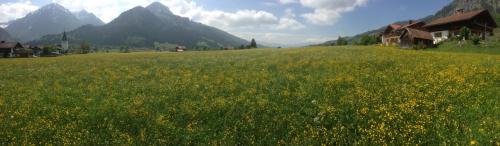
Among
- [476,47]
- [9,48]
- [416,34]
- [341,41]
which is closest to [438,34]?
[416,34]

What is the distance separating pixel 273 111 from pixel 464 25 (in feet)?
285

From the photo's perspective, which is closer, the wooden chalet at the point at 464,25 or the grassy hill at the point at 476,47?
the grassy hill at the point at 476,47

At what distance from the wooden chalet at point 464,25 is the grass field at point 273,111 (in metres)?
74.6

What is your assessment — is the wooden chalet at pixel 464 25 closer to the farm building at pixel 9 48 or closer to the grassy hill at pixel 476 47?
the grassy hill at pixel 476 47

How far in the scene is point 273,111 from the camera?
15156mm

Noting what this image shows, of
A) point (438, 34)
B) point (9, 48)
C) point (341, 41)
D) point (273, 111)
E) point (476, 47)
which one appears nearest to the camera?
point (273, 111)

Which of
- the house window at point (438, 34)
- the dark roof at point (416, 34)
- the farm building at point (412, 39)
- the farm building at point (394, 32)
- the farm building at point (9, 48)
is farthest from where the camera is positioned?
the farm building at point (9, 48)

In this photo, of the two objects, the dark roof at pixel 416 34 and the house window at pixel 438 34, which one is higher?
the house window at pixel 438 34

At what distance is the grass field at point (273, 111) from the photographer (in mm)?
12414

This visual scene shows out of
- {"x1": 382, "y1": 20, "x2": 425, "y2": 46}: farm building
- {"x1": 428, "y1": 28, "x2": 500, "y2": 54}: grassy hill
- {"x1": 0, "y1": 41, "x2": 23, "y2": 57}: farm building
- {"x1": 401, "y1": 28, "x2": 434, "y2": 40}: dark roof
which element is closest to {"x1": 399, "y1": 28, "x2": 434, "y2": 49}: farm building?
{"x1": 401, "y1": 28, "x2": 434, "y2": 40}: dark roof

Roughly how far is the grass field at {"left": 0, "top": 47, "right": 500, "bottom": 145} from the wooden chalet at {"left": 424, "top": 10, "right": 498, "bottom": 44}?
74566 mm

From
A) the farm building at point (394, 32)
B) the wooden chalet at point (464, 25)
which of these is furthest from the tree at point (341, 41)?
the wooden chalet at point (464, 25)

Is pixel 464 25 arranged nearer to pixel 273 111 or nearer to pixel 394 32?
pixel 394 32

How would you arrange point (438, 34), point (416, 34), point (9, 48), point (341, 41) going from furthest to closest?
point (9, 48) < point (341, 41) < point (438, 34) < point (416, 34)
